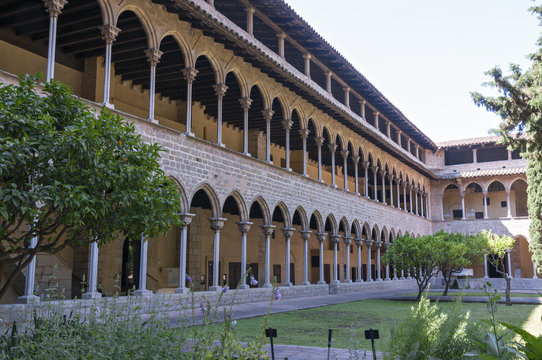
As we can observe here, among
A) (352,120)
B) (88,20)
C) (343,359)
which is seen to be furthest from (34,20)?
(352,120)

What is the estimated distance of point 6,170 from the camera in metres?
5.62

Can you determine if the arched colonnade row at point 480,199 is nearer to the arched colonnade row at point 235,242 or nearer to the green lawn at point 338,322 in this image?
the arched colonnade row at point 235,242

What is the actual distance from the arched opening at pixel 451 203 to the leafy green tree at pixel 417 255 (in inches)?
867

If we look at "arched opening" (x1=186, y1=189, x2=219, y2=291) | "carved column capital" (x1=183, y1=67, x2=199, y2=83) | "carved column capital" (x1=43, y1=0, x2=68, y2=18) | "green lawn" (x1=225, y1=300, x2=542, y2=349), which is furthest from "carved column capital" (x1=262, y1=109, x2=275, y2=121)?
"carved column capital" (x1=43, y1=0, x2=68, y2=18)

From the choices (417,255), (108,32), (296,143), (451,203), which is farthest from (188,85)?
(451,203)

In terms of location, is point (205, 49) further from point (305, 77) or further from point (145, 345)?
point (145, 345)

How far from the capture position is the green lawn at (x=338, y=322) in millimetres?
9578

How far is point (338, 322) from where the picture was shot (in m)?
12.6

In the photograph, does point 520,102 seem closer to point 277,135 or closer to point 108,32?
point 277,135

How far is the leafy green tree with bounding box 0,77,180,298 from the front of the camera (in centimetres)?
596

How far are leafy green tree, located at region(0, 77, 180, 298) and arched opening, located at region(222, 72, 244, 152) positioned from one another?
1107 cm

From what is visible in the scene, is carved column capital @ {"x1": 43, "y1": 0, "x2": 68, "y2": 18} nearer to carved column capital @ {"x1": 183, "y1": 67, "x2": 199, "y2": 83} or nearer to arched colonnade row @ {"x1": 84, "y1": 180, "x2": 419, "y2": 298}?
carved column capital @ {"x1": 183, "y1": 67, "x2": 199, "y2": 83}

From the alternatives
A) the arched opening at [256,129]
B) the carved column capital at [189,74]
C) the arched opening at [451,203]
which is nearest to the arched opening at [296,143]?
the arched opening at [256,129]

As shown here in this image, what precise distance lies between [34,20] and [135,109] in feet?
16.5
